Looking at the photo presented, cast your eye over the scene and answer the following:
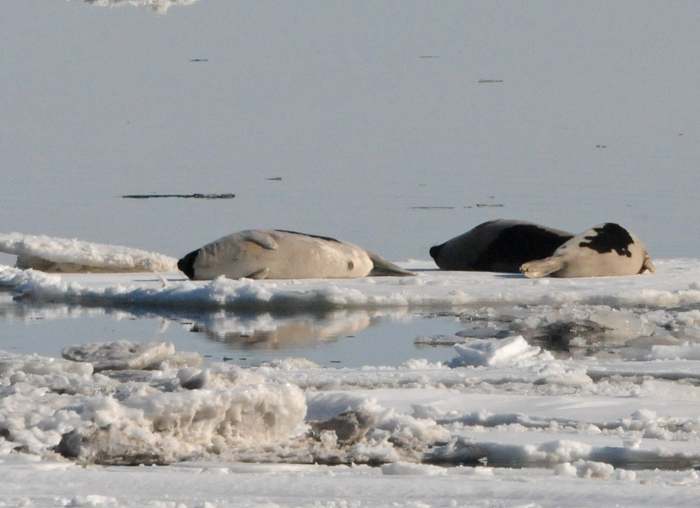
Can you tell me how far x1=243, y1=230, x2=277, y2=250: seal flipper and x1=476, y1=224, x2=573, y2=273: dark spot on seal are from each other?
2131 mm

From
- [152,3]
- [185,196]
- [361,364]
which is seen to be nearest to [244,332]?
[361,364]

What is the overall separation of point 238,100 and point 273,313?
27854 millimetres

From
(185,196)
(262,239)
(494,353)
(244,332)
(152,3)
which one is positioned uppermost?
(152,3)

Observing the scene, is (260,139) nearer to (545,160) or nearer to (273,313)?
(545,160)

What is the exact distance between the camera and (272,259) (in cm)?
1063

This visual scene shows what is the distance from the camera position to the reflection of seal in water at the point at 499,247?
39.0ft

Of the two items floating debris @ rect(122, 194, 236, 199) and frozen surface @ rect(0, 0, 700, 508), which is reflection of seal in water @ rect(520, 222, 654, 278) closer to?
frozen surface @ rect(0, 0, 700, 508)

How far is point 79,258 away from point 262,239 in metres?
1.74

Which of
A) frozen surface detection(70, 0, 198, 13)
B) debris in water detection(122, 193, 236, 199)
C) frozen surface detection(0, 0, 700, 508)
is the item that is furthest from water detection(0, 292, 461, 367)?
frozen surface detection(70, 0, 198, 13)

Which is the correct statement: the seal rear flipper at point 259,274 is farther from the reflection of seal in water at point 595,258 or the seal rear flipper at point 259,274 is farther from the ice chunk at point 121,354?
the ice chunk at point 121,354

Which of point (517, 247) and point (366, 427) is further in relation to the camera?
point (517, 247)

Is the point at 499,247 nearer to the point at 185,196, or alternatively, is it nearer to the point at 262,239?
the point at 262,239

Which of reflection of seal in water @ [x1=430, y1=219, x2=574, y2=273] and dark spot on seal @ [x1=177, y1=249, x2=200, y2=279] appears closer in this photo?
dark spot on seal @ [x1=177, y1=249, x2=200, y2=279]

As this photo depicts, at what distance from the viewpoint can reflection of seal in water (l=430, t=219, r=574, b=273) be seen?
1188 cm
